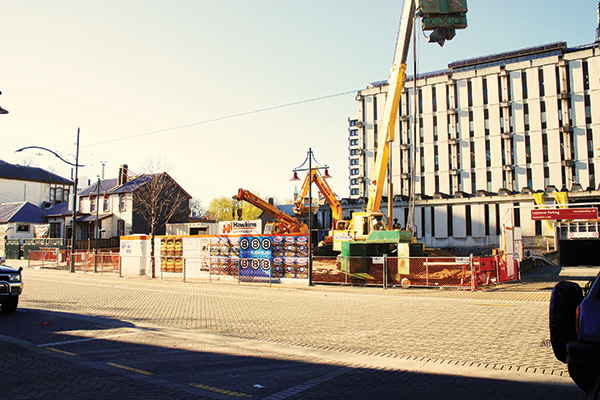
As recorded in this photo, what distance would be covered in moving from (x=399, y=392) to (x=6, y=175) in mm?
78720

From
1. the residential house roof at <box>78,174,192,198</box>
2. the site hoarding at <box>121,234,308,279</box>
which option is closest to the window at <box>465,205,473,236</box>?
the site hoarding at <box>121,234,308,279</box>

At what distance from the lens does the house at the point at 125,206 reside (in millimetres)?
52188

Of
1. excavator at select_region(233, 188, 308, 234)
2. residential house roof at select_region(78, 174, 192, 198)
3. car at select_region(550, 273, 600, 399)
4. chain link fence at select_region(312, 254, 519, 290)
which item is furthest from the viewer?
residential house roof at select_region(78, 174, 192, 198)

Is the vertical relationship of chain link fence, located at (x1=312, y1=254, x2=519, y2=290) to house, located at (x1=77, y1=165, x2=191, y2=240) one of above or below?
below

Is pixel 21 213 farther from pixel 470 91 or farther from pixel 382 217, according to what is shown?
pixel 470 91

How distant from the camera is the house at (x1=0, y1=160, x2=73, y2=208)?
6894cm

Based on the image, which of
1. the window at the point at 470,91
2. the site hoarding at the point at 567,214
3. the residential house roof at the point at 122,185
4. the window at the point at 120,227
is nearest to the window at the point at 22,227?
the residential house roof at the point at 122,185

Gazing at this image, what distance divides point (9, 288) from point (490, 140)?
6159cm

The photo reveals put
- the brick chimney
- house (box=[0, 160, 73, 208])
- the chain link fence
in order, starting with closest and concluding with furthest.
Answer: the chain link fence → the brick chimney → house (box=[0, 160, 73, 208])

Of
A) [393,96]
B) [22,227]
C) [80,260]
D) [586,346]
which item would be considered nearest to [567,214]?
[393,96]

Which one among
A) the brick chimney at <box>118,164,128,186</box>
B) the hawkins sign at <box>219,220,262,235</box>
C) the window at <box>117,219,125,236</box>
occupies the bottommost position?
the hawkins sign at <box>219,220,262,235</box>

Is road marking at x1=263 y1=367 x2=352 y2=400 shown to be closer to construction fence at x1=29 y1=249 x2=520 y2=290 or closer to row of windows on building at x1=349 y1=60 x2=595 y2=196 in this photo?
construction fence at x1=29 y1=249 x2=520 y2=290

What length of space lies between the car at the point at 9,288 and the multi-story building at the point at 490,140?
1564 inches

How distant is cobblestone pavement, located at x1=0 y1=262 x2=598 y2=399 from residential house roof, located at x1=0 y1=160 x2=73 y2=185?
64285mm
